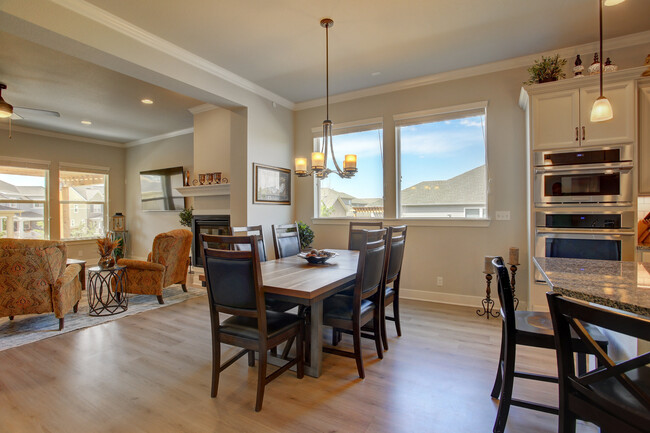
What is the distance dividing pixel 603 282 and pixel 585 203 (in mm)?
2184

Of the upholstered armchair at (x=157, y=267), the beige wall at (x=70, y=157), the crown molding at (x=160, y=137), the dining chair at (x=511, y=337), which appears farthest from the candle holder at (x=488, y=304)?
the beige wall at (x=70, y=157)

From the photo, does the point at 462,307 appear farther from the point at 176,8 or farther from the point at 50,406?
the point at 176,8

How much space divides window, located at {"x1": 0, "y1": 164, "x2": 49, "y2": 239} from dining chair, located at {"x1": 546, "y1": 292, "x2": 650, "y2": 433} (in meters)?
8.56

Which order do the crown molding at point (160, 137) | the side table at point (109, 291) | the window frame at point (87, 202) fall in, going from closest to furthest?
the side table at point (109, 291) → the crown molding at point (160, 137) → the window frame at point (87, 202)

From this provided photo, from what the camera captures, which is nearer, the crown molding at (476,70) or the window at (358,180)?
the crown molding at (476,70)

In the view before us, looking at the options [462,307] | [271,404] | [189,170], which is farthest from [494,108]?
[189,170]

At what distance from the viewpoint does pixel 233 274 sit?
6.15 feet

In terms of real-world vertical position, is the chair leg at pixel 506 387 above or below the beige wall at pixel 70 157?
below

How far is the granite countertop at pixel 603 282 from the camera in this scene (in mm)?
1054

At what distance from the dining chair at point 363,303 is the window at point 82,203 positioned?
732 cm

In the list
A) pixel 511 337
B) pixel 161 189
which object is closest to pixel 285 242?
pixel 511 337

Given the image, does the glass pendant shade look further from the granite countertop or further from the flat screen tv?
the flat screen tv

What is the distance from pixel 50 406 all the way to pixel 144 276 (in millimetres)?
2228

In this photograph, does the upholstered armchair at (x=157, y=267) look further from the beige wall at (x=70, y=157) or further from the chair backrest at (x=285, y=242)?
the beige wall at (x=70, y=157)
